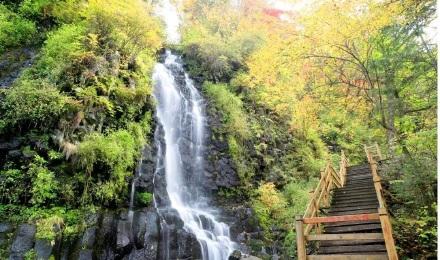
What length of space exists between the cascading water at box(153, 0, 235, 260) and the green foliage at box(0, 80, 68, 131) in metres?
4.22

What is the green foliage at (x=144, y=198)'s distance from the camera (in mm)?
10430

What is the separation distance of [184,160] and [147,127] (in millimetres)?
2228

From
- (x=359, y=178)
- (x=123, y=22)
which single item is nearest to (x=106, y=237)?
(x=123, y=22)

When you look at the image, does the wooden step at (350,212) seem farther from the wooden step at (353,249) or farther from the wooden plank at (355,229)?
the wooden step at (353,249)

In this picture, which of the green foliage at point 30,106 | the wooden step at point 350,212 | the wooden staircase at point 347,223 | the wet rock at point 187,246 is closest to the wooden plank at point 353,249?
the wooden staircase at point 347,223

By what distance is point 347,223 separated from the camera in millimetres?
8305

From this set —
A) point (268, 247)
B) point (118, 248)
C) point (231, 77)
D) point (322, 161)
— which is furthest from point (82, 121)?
point (322, 161)

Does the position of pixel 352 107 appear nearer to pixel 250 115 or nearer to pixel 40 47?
pixel 250 115

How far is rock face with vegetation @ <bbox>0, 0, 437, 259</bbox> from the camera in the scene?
8039 millimetres

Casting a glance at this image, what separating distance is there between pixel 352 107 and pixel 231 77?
902 cm

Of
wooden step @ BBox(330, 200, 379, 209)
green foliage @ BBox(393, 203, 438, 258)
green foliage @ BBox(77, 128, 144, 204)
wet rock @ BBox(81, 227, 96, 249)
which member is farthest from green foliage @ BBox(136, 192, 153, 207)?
green foliage @ BBox(393, 203, 438, 258)

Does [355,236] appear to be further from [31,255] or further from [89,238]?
[31,255]

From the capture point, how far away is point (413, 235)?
23.2 ft

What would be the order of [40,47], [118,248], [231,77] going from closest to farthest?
[118,248], [40,47], [231,77]
